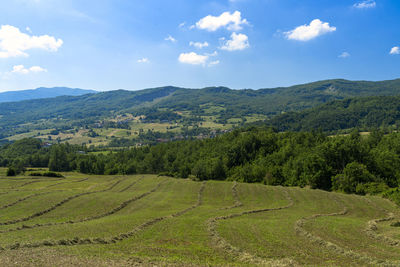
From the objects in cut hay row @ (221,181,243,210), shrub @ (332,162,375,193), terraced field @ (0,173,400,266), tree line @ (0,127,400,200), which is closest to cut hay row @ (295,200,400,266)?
terraced field @ (0,173,400,266)

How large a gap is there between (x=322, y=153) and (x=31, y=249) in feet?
320

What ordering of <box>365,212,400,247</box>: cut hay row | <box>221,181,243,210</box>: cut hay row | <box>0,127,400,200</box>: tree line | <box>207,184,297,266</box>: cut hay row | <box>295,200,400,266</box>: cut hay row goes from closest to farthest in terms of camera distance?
<box>207,184,297,266</box>: cut hay row, <box>295,200,400,266</box>: cut hay row, <box>365,212,400,247</box>: cut hay row, <box>221,181,243,210</box>: cut hay row, <box>0,127,400,200</box>: tree line

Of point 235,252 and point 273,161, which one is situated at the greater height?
point 235,252

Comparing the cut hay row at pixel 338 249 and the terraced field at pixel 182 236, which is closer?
the cut hay row at pixel 338 249

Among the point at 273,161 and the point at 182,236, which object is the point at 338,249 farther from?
the point at 273,161

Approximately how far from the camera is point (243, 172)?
116875mm

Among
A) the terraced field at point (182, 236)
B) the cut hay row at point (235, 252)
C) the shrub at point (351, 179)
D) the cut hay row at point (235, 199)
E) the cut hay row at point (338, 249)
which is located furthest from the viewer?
the shrub at point (351, 179)

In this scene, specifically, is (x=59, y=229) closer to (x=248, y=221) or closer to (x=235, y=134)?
(x=248, y=221)

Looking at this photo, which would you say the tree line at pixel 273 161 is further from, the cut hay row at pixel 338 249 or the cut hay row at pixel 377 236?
the cut hay row at pixel 338 249

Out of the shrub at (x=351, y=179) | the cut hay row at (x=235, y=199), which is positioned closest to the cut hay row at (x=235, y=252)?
the cut hay row at (x=235, y=199)

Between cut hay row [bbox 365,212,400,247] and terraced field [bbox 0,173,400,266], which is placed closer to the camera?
terraced field [bbox 0,173,400,266]

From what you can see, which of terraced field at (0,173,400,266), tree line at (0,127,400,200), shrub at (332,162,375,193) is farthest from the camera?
tree line at (0,127,400,200)

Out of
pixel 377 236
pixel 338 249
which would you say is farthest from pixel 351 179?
pixel 338 249

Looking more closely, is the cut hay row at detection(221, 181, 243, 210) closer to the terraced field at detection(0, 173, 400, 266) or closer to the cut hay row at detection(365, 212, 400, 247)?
the terraced field at detection(0, 173, 400, 266)
